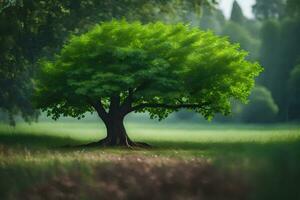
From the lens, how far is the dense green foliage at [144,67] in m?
26.5

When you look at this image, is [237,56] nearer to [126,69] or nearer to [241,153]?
[126,69]

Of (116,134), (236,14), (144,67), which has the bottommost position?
(116,134)

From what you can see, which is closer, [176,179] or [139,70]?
[176,179]

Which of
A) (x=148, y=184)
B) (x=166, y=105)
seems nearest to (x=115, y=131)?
(x=166, y=105)

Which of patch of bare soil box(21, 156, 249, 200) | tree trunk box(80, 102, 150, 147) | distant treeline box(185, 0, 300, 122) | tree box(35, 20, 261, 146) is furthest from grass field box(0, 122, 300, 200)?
distant treeline box(185, 0, 300, 122)

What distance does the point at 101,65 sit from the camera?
2744cm

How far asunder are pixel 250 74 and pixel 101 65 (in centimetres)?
750

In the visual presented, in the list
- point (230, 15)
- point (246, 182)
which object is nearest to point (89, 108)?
point (246, 182)

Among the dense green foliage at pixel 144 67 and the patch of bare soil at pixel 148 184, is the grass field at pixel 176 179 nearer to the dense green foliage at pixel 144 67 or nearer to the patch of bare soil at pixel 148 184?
the patch of bare soil at pixel 148 184

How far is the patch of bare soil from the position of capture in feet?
30.0

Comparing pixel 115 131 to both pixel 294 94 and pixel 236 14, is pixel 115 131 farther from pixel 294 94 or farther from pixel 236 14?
pixel 236 14

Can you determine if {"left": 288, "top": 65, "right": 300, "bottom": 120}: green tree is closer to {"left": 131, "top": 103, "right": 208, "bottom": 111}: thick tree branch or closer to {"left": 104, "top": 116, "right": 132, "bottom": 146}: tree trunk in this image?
{"left": 131, "top": 103, "right": 208, "bottom": 111}: thick tree branch

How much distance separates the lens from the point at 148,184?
969 centimetres

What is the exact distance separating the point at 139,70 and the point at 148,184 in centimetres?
1700
